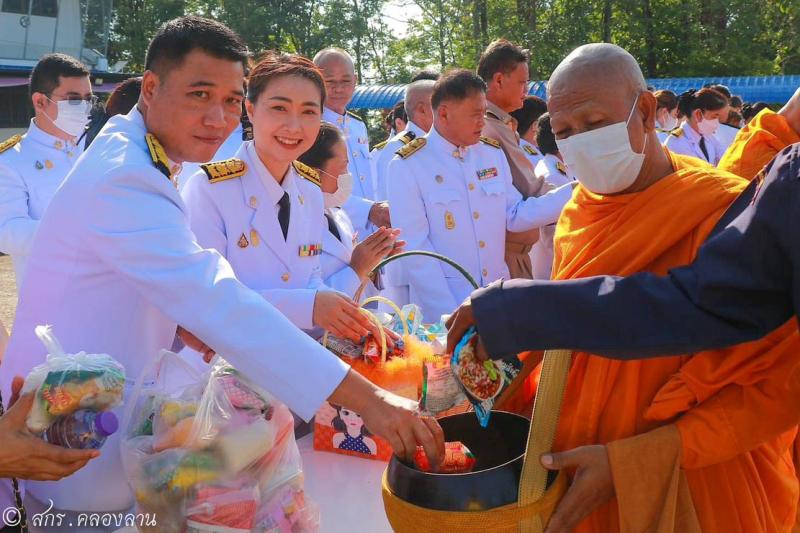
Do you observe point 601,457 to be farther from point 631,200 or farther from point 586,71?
point 586,71

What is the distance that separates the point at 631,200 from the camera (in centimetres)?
194

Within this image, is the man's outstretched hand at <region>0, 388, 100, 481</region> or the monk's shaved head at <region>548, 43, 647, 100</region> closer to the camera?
A: the man's outstretched hand at <region>0, 388, 100, 481</region>

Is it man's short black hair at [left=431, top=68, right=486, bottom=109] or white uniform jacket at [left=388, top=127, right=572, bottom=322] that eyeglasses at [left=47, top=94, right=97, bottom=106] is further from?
man's short black hair at [left=431, top=68, right=486, bottom=109]

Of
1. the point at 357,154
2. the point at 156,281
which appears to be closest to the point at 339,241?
the point at 156,281

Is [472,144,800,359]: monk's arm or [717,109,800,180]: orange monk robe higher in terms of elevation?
[717,109,800,180]: orange monk robe

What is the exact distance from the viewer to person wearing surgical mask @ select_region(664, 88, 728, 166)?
8266 millimetres

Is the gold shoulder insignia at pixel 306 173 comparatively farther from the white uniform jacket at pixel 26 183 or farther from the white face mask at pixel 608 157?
the white uniform jacket at pixel 26 183

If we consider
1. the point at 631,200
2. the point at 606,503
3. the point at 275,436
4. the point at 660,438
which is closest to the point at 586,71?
the point at 631,200

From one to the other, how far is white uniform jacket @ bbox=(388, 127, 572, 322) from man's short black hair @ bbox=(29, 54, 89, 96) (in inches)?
102

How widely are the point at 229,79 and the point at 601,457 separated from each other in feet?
4.82

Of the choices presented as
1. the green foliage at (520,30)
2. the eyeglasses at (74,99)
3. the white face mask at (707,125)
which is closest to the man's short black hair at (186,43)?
the eyeglasses at (74,99)

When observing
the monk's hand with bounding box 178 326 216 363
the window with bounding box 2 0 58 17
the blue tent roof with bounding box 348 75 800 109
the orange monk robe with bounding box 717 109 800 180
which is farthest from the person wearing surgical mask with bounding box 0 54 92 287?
the window with bounding box 2 0 58 17

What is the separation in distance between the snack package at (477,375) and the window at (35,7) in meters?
29.8

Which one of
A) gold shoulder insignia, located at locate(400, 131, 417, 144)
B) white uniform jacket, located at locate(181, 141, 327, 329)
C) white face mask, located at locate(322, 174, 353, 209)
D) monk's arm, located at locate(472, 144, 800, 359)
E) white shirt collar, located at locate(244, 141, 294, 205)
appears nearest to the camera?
monk's arm, located at locate(472, 144, 800, 359)
